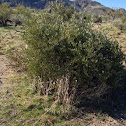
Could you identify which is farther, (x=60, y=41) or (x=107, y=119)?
(x=60, y=41)

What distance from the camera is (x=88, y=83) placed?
5.32 m

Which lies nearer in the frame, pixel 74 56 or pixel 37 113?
pixel 37 113

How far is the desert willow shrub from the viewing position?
502 cm

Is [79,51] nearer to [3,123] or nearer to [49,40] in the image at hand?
[49,40]

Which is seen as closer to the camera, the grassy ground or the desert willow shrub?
the grassy ground

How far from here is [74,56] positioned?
513 cm

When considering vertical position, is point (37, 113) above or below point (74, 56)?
below

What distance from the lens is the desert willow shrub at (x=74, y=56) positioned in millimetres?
5017

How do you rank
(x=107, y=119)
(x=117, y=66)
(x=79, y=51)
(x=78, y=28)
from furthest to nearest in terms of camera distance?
(x=117, y=66) → (x=78, y=28) → (x=79, y=51) → (x=107, y=119)

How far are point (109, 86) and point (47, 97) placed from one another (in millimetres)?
2088

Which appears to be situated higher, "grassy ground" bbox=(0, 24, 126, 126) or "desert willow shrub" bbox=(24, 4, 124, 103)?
"desert willow shrub" bbox=(24, 4, 124, 103)

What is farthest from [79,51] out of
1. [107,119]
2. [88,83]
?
[107,119]

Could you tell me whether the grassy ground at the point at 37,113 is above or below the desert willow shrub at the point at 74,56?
below

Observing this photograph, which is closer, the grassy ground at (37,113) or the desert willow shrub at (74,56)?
the grassy ground at (37,113)
